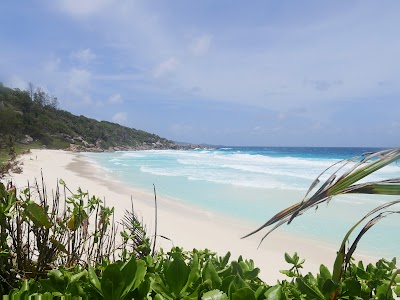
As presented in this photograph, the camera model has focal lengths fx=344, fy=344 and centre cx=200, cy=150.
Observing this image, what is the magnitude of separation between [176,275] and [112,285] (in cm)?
15

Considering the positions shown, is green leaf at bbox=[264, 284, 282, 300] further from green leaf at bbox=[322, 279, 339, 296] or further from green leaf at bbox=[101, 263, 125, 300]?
green leaf at bbox=[101, 263, 125, 300]

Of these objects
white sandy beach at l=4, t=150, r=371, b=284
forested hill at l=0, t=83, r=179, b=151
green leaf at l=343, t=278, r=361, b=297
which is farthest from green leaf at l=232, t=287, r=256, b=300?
forested hill at l=0, t=83, r=179, b=151

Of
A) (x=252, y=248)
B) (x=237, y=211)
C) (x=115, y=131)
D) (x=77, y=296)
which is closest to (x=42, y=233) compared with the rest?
(x=77, y=296)

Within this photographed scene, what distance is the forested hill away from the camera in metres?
39.3

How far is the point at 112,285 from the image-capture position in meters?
0.80

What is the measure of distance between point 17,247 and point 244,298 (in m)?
1.12

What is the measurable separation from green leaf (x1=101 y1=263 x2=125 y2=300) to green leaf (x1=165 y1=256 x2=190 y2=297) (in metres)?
0.11

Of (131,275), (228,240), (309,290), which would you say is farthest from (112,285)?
(228,240)

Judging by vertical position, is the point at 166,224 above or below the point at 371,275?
below

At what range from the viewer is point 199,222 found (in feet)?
26.2

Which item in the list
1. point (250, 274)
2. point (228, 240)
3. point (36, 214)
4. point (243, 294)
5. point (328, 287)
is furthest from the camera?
point (228, 240)

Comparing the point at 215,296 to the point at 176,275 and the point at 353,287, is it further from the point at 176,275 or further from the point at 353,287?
the point at 353,287

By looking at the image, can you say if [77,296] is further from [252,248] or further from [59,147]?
[59,147]

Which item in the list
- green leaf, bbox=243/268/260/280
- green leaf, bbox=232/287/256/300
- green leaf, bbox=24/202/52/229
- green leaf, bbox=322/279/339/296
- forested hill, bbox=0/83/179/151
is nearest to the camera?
green leaf, bbox=232/287/256/300
